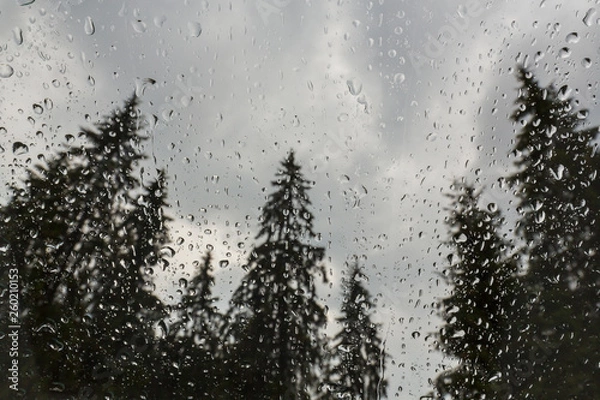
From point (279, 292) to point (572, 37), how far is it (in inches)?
151

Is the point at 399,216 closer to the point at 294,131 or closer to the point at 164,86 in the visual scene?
the point at 294,131

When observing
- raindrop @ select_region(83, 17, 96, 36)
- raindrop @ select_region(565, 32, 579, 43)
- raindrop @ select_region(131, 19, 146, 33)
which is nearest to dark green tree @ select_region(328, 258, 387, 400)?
raindrop @ select_region(565, 32, 579, 43)

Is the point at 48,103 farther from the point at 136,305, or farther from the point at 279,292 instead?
the point at 279,292

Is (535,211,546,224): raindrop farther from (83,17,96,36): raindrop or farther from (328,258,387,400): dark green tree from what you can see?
(83,17,96,36): raindrop

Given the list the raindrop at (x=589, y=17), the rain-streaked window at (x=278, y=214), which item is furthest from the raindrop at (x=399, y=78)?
the raindrop at (x=589, y=17)

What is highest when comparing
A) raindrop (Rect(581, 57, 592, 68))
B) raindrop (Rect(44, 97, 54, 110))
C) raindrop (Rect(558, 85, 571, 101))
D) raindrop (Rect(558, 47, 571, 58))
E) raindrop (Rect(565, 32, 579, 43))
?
raindrop (Rect(565, 32, 579, 43))

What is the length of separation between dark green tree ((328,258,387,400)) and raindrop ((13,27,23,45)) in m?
3.69

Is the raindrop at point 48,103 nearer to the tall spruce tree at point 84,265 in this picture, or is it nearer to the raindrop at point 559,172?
the tall spruce tree at point 84,265

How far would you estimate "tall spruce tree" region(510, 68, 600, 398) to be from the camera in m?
4.36

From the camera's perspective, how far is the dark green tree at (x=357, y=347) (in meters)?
3.94

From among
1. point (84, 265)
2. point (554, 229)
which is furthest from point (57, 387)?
point (554, 229)

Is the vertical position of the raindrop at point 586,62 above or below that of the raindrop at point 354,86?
below

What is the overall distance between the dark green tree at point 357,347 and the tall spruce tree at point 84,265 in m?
1.78

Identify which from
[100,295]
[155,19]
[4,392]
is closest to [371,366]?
[100,295]
